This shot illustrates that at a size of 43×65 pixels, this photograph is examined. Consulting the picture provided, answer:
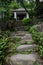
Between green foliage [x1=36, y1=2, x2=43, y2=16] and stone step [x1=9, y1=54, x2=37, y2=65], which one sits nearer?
stone step [x1=9, y1=54, x2=37, y2=65]

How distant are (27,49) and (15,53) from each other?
52cm

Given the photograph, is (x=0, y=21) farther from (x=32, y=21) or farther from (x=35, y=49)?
(x=35, y=49)

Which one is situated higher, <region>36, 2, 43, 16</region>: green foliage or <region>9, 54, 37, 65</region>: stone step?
<region>36, 2, 43, 16</region>: green foliage

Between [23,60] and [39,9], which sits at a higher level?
[39,9]

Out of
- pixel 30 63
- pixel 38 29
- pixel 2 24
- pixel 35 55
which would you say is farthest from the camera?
pixel 2 24

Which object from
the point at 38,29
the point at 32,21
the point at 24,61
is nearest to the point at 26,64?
the point at 24,61

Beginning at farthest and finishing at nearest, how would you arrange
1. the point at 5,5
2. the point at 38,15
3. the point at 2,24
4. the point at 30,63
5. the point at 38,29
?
the point at 5,5
the point at 38,15
the point at 2,24
the point at 38,29
the point at 30,63

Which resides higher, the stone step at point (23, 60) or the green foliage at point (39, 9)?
the green foliage at point (39, 9)

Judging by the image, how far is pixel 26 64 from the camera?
4543 mm

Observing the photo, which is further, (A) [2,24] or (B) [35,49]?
(A) [2,24]

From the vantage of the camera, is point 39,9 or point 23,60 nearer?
point 23,60

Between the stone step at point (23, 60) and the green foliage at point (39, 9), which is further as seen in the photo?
the green foliage at point (39, 9)

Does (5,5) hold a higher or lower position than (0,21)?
higher

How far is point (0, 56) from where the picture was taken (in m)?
4.73
